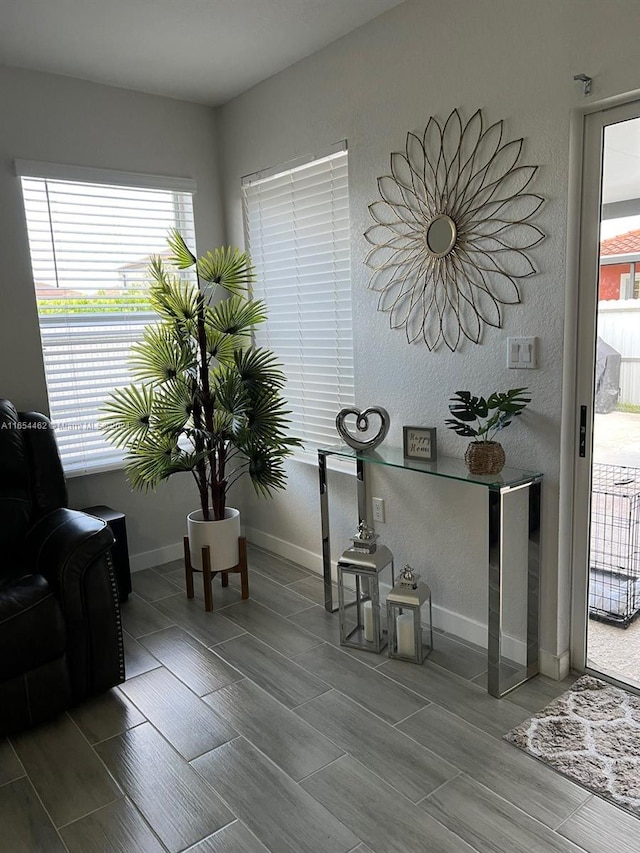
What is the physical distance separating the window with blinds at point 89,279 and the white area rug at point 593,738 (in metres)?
2.44

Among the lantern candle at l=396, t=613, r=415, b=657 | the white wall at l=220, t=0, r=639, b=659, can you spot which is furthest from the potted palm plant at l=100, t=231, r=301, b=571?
the lantern candle at l=396, t=613, r=415, b=657

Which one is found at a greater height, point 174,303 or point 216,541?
point 174,303

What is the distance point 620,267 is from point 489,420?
0.66 metres

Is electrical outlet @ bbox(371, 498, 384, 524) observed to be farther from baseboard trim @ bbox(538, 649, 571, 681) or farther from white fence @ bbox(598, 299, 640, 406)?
white fence @ bbox(598, 299, 640, 406)

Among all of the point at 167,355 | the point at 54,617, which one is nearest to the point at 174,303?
the point at 167,355

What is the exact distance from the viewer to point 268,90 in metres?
3.35

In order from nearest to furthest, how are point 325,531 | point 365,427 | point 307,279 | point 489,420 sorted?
point 489,420 → point 365,427 → point 325,531 → point 307,279

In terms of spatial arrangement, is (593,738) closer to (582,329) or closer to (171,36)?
(582,329)

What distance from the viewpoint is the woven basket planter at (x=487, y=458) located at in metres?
2.33

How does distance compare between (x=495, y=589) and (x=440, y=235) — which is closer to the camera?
(x=495, y=589)

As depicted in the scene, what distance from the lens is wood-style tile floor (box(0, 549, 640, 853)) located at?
1760mm

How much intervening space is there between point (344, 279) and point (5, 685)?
2.14 meters

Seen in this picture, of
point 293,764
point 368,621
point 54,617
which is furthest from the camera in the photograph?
point 368,621

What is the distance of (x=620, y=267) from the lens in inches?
84.4
